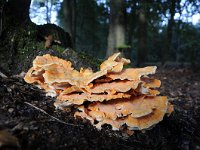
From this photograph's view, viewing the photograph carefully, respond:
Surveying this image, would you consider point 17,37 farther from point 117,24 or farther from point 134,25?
point 134,25

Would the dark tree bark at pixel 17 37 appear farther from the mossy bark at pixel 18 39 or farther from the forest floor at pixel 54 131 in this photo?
the forest floor at pixel 54 131

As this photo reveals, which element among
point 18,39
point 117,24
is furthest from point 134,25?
point 18,39

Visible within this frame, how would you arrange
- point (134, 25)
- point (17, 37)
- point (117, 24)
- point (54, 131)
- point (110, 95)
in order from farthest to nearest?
point (134, 25) → point (117, 24) → point (17, 37) → point (110, 95) → point (54, 131)

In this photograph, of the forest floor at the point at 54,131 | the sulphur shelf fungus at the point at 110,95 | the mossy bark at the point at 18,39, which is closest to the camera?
the forest floor at the point at 54,131

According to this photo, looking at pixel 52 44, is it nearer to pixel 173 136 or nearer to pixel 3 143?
pixel 173 136

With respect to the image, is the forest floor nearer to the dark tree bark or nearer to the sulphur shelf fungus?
the sulphur shelf fungus

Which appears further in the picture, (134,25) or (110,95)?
(134,25)

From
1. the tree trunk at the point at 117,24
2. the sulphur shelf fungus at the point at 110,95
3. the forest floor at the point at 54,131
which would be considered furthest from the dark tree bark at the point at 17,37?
the tree trunk at the point at 117,24

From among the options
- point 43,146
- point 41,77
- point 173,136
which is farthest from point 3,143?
point 173,136

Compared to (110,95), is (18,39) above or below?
above
